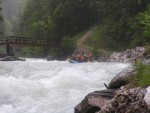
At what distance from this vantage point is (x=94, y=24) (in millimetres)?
53438

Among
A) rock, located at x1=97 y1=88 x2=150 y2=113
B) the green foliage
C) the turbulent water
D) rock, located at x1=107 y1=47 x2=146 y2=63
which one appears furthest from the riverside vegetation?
rock, located at x1=97 y1=88 x2=150 y2=113

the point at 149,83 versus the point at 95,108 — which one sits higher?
the point at 149,83

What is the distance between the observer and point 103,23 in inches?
1873

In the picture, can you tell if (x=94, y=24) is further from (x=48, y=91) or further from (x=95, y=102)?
(x=95, y=102)

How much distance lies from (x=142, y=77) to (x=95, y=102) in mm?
1704

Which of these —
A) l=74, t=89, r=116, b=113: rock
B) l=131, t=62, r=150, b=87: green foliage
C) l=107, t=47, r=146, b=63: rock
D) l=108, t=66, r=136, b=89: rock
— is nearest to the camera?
l=131, t=62, r=150, b=87: green foliage

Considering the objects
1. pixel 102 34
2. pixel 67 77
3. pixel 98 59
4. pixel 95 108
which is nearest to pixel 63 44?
pixel 102 34

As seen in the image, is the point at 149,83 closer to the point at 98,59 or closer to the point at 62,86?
the point at 62,86

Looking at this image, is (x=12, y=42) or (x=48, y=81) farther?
(x=12, y=42)

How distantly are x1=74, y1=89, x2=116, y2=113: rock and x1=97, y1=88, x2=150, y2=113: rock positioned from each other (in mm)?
1539

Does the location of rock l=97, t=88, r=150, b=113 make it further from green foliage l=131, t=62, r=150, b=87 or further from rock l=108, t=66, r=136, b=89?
rock l=108, t=66, r=136, b=89

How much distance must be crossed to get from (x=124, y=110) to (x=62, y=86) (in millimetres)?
7349

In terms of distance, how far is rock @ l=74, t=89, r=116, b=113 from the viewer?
9459 millimetres

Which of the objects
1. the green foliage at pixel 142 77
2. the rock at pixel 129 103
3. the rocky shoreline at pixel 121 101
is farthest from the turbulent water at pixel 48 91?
the rock at pixel 129 103
